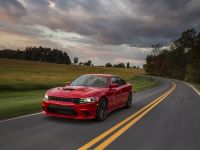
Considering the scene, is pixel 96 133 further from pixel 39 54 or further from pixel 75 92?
pixel 39 54

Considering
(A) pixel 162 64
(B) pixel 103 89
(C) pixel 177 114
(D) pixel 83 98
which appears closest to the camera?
(D) pixel 83 98

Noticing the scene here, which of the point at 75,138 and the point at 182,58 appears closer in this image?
the point at 75,138

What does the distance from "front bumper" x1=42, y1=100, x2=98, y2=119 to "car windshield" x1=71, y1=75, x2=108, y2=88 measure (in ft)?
5.64

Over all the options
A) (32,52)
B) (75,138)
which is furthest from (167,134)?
(32,52)

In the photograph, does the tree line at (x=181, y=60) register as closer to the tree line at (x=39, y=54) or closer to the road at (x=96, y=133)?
the tree line at (x=39, y=54)

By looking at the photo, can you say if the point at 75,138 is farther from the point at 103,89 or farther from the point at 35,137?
the point at 103,89

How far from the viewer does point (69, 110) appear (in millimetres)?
9305

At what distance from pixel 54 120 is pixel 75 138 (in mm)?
2335

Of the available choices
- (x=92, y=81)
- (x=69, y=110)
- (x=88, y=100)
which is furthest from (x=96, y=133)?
(x=92, y=81)

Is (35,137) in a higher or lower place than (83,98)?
lower

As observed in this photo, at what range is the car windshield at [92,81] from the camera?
1121 cm

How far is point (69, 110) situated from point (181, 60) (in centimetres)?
11033

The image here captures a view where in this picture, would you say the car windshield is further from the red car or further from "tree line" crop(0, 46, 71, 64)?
"tree line" crop(0, 46, 71, 64)

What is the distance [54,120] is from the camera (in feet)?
31.4
